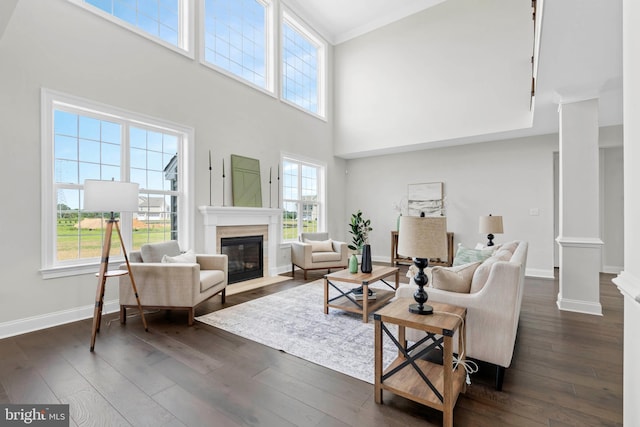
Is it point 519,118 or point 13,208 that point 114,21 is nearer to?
point 13,208

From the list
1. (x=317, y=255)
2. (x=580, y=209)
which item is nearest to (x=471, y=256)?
(x=580, y=209)

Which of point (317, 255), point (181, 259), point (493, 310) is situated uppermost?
point (181, 259)

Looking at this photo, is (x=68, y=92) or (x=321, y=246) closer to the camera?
(x=68, y=92)

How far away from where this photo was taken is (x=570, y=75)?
305 centimetres

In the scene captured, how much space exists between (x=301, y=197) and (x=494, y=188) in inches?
155

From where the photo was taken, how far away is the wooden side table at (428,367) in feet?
5.11

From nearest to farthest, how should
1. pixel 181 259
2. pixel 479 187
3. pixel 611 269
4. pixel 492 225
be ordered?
1. pixel 181 259
2. pixel 492 225
3. pixel 611 269
4. pixel 479 187

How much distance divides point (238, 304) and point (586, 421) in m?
3.26

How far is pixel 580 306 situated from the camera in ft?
11.4

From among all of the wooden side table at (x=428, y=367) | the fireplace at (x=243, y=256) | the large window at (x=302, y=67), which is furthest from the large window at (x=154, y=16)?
the wooden side table at (x=428, y=367)

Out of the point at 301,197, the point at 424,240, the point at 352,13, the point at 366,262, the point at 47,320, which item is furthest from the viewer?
the point at 301,197

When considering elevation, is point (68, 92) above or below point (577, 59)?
below

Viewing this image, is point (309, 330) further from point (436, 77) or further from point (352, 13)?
point (352, 13)

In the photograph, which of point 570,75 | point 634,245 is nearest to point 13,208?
point 634,245
